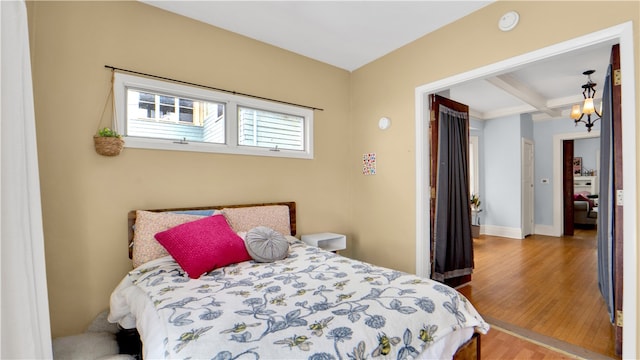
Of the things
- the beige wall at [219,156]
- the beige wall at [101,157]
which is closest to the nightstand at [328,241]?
the beige wall at [219,156]

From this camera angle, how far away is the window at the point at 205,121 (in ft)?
7.73

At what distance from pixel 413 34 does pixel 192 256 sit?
9.07ft

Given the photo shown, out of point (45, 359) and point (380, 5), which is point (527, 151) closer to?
point (380, 5)

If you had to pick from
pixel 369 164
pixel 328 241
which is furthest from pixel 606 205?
pixel 328 241

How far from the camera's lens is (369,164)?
3479 mm

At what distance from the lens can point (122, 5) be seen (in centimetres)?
228

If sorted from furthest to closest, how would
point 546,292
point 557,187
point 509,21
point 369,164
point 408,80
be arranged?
point 557,187, point 369,164, point 546,292, point 408,80, point 509,21

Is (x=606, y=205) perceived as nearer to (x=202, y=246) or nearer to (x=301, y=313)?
(x=301, y=313)

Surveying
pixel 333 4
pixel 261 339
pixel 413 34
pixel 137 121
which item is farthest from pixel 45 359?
pixel 413 34

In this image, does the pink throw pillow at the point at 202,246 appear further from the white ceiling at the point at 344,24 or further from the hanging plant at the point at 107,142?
the white ceiling at the point at 344,24

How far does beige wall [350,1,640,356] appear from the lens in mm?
2014

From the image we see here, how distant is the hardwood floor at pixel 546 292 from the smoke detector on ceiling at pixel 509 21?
2.42 m

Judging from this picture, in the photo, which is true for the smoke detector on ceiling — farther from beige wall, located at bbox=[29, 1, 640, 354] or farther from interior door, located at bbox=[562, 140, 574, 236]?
interior door, located at bbox=[562, 140, 574, 236]

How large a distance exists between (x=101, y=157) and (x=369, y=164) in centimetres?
256
